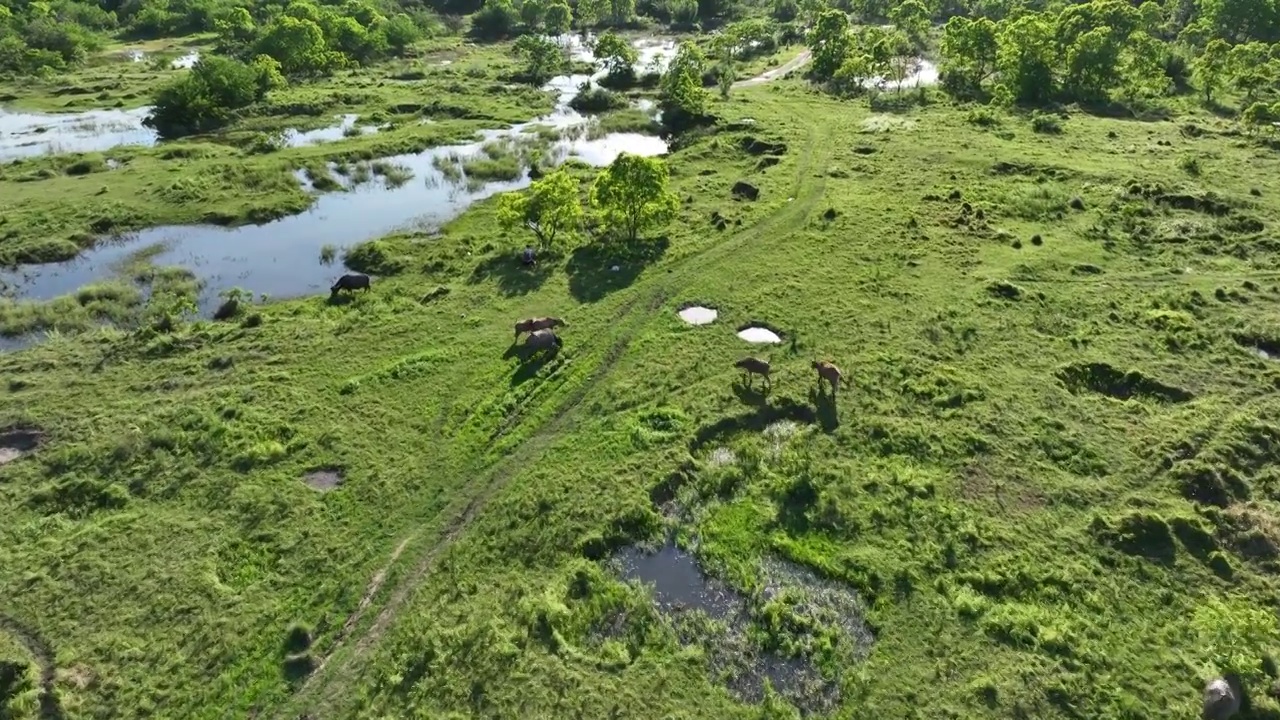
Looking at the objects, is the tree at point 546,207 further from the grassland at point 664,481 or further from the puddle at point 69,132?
the puddle at point 69,132

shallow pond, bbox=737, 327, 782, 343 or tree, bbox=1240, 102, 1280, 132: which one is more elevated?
tree, bbox=1240, 102, 1280, 132

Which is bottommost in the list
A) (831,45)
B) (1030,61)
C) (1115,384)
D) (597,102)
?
(1115,384)

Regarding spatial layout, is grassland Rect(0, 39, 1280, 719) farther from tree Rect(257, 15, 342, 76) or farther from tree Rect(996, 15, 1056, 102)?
tree Rect(257, 15, 342, 76)

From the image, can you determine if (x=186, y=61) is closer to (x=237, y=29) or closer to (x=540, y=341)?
(x=237, y=29)

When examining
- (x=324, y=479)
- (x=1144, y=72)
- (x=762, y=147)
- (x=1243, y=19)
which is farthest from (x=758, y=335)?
(x=1243, y=19)

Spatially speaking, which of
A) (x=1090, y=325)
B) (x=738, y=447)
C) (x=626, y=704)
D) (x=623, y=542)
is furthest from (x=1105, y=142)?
(x=626, y=704)

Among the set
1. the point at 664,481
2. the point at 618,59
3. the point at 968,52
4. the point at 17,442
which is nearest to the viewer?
the point at 664,481

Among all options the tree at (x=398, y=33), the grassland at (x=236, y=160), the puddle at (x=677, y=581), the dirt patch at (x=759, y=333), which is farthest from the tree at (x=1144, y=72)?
the tree at (x=398, y=33)

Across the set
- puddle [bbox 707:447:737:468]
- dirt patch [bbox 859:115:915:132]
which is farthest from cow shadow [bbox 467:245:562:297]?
dirt patch [bbox 859:115:915:132]
